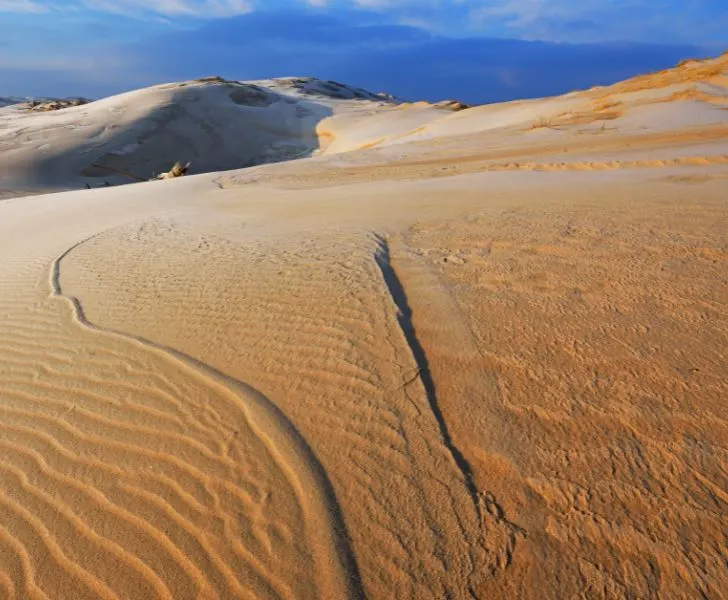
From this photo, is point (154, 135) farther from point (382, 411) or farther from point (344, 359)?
point (382, 411)

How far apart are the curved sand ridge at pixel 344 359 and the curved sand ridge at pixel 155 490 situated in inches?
5.9

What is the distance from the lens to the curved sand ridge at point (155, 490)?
68.9 inches

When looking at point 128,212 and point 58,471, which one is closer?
point 58,471

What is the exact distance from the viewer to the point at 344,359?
9.08 ft

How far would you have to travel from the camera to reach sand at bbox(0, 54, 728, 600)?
1729mm

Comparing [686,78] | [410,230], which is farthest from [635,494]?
[686,78]

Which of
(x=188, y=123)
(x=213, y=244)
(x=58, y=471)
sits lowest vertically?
(x=58, y=471)

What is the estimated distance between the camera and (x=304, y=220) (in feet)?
18.9

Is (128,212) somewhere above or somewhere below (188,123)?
below

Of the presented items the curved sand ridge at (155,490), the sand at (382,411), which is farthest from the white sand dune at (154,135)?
the curved sand ridge at (155,490)

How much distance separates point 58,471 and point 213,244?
3128 mm

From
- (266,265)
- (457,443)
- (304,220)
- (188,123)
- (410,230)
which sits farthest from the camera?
(188,123)

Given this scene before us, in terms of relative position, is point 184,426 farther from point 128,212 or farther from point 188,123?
point 188,123

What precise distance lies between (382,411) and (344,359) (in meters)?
0.49
